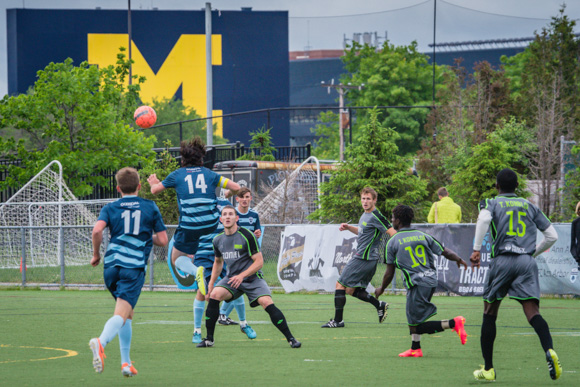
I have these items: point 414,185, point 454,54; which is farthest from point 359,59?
point 414,185

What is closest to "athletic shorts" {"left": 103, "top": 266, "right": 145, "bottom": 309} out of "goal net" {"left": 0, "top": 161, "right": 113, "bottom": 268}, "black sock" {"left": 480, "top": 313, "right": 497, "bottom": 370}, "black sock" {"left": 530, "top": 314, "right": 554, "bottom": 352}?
"black sock" {"left": 480, "top": 313, "right": 497, "bottom": 370}

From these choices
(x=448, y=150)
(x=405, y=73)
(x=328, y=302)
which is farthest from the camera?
(x=405, y=73)

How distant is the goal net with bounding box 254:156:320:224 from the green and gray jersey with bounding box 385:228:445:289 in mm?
16762

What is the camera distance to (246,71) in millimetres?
80375

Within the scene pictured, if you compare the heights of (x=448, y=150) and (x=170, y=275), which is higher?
(x=448, y=150)

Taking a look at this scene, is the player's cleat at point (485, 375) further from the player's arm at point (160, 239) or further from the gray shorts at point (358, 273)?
the gray shorts at point (358, 273)

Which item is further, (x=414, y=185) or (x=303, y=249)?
(x=414, y=185)

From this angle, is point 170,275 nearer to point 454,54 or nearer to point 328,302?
point 328,302

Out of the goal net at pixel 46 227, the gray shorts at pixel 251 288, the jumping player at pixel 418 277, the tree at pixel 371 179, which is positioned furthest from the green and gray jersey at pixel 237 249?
the tree at pixel 371 179

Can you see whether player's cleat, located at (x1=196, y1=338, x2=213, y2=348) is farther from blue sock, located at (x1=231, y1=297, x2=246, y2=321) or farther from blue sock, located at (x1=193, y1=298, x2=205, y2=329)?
blue sock, located at (x1=231, y1=297, x2=246, y2=321)

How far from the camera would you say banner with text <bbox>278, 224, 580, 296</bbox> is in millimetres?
17438

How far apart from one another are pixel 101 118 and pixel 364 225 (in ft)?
67.9

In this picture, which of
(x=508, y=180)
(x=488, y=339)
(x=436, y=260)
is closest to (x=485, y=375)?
(x=488, y=339)

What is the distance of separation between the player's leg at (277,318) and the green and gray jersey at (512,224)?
2656 mm
